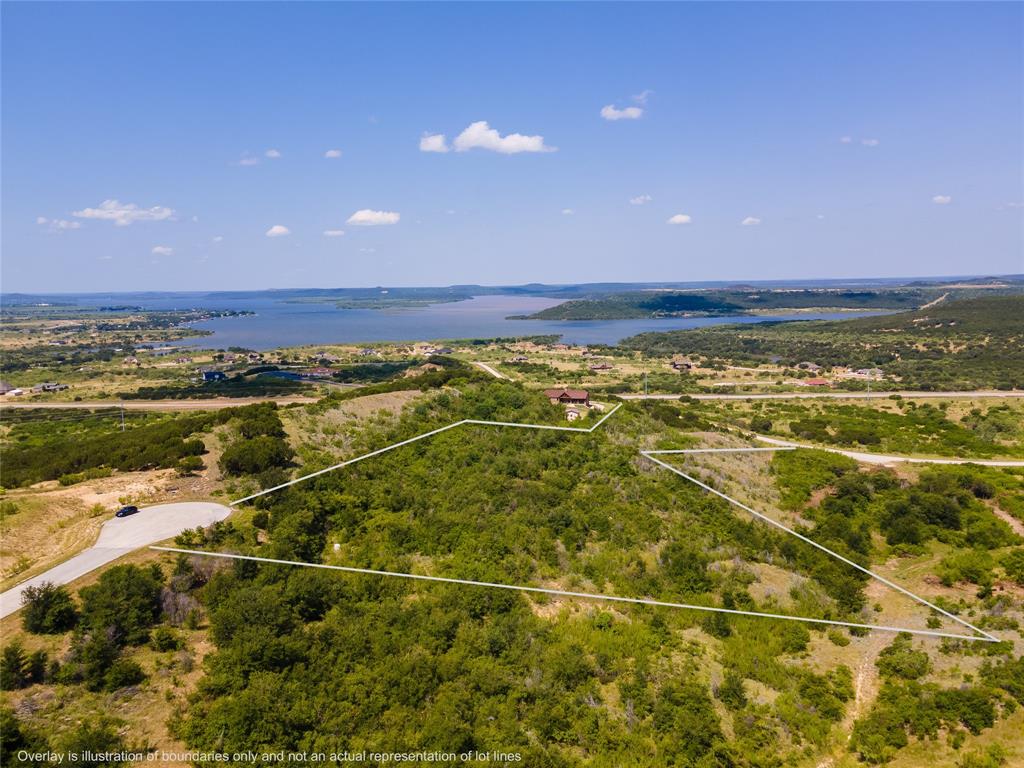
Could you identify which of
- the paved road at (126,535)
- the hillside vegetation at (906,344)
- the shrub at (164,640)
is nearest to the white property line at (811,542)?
the paved road at (126,535)

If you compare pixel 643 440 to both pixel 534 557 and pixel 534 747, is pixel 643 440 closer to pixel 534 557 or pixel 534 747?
pixel 534 557

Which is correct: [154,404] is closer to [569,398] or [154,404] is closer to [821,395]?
[569,398]

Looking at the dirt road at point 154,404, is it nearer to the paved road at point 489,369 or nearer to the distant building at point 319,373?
the distant building at point 319,373

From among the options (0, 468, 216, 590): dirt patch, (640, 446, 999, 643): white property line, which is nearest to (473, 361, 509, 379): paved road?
(640, 446, 999, 643): white property line

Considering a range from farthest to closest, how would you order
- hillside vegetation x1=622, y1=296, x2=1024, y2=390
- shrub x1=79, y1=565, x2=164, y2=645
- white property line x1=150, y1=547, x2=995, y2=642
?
hillside vegetation x1=622, y1=296, x2=1024, y2=390 < white property line x1=150, y1=547, x2=995, y2=642 < shrub x1=79, y1=565, x2=164, y2=645

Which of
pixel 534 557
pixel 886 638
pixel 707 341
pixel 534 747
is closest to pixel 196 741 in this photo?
pixel 534 747

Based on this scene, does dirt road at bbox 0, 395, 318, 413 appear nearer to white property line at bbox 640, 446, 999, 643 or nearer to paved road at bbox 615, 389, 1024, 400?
paved road at bbox 615, 389, 1024, 400
